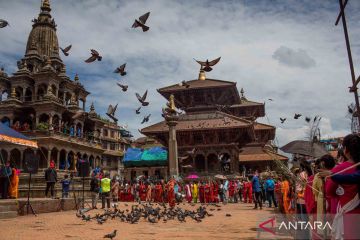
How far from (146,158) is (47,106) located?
16.0 m

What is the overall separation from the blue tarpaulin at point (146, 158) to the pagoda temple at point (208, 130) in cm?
1194

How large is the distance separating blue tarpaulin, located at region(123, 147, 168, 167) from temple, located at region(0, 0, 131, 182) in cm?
→ 482

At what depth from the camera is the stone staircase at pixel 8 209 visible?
12.6 meters

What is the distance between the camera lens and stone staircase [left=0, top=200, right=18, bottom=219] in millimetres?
12602

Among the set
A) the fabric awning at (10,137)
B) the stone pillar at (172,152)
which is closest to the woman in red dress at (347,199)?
the fabric awning at (10,137)

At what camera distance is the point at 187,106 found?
3816 cm

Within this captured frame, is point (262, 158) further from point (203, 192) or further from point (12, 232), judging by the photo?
point (12, 232)

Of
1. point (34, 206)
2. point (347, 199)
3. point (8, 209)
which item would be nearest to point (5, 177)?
point (34, 206)

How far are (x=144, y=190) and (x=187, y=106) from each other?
13.4m

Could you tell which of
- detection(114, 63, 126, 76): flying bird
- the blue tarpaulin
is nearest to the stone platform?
detection(114, 63, 126, 76): flying bird

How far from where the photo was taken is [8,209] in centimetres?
1298

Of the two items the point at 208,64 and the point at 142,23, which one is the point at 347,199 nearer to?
the point at 142,23

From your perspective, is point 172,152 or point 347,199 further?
point 172,152

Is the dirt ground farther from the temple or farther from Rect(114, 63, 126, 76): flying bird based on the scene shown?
the temple
